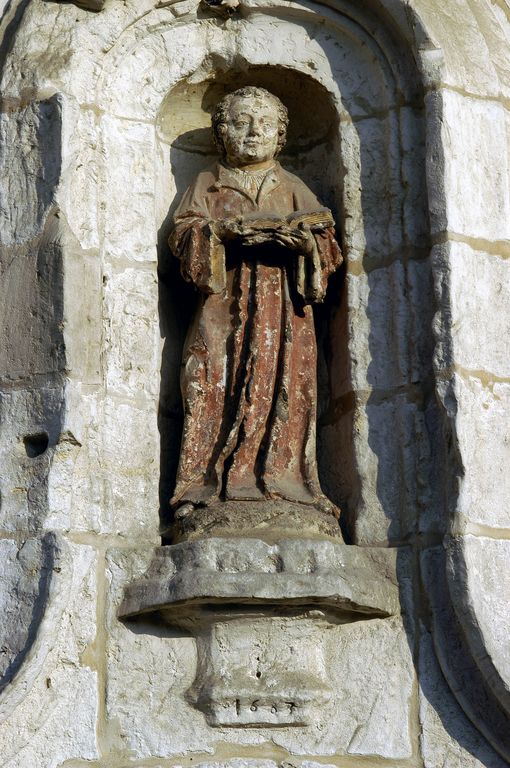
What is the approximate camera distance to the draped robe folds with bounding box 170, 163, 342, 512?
6246 millimetres

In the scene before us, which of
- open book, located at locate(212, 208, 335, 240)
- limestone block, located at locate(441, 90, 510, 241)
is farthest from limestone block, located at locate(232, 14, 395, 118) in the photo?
open book, located at locate(212, 208, 335, 240)

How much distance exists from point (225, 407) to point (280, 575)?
29.0 inches

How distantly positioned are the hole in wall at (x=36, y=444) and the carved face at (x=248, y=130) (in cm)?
128

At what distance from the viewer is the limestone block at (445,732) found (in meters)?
5.88

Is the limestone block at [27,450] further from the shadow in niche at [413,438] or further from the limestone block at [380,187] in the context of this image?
the limestone block at [380,187]

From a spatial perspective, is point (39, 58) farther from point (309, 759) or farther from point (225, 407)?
point (309, 759)

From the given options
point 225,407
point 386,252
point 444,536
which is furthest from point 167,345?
point 444,536

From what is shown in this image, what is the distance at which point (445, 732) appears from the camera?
5.93 metres

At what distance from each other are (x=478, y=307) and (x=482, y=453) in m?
0.52

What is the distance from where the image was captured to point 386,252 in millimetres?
6539

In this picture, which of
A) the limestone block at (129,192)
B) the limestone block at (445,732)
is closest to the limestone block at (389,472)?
the limestone block at (445,732)

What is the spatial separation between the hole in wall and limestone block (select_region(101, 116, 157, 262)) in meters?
0.72

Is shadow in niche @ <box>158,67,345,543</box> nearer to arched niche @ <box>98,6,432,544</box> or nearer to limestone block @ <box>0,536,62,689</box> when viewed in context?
arched niche @ <box>98,6,432,544</box>

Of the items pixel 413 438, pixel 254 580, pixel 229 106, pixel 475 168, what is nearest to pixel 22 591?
pixel 254 580
